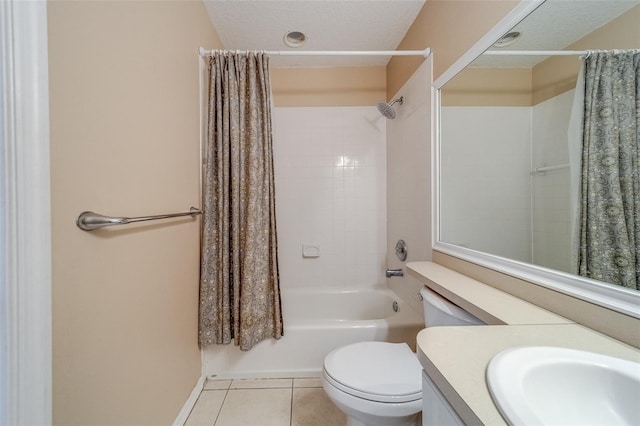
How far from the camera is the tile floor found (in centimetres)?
118

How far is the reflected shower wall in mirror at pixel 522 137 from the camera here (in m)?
0.69

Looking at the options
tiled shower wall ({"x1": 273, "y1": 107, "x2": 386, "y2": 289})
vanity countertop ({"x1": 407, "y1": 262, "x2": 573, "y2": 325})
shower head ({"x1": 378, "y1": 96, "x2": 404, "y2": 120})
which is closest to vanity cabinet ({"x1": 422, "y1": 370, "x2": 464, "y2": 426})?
vanity countertop ({"x1": 407, "y1": 262, "x2": 573, "y2": 325})

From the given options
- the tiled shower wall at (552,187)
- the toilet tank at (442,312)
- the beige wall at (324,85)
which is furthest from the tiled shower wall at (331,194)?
the tiled shower wall at (552,187)

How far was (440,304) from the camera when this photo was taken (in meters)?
0.94

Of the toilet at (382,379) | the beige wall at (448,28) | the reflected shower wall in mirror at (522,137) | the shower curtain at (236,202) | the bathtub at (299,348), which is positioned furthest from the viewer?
the bathtub at (299,348)

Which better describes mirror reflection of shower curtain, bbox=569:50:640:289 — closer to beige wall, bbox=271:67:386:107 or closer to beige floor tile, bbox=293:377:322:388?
beige floor tile, bbox=293:377:322:388

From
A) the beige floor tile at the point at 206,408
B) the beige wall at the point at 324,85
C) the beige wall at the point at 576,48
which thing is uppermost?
the beige wall at the point at 324,85

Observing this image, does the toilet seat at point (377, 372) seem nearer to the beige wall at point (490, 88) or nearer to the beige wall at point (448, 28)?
the beige wall at point (490, 88)

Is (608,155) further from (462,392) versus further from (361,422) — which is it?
(361,422)

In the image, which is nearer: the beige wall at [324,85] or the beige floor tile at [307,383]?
the beige floor tile at [307,383]

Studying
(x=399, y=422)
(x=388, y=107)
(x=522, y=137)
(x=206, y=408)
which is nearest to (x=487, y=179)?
(x=522, y=137)

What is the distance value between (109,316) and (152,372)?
391mm

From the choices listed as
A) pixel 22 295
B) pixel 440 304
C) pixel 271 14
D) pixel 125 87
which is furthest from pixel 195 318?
pixel 271 14

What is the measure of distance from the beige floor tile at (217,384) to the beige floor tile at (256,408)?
61 millimetres
